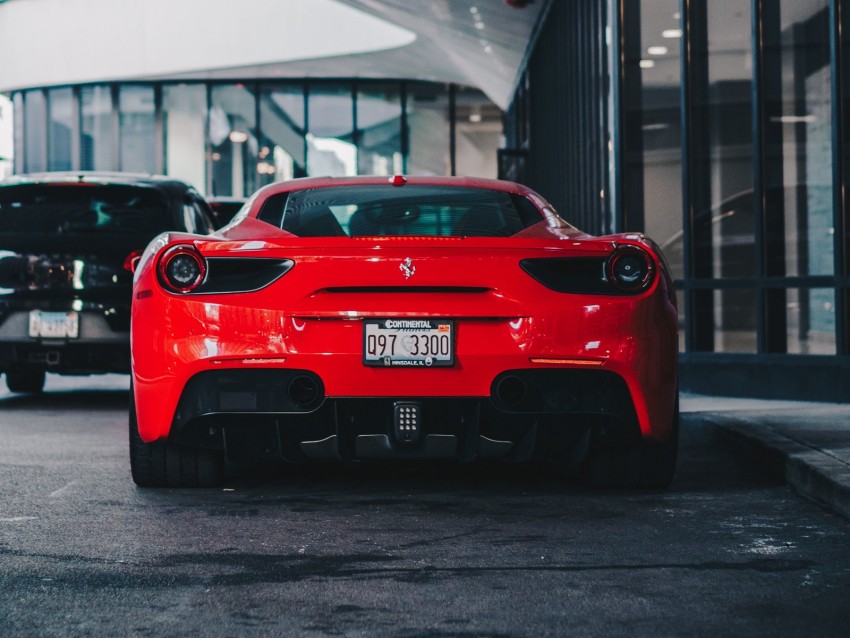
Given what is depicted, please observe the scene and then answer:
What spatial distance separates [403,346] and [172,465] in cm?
124

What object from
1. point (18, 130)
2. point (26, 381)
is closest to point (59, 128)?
point (18, 130)

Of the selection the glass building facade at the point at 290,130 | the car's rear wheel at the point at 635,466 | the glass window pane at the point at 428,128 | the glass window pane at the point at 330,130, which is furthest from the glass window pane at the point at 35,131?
the car's rear wheel at the point at 635,466

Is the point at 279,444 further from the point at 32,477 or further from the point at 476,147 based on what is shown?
the point at 476,147

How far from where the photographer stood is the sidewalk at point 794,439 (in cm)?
523

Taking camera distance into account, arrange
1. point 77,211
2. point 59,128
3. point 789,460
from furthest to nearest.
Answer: point 59,128 → point 77,211 → point 789,460

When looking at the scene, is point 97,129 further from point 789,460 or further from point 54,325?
point 789,460

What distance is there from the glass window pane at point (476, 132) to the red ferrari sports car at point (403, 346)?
24355 mm

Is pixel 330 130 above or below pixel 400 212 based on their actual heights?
above

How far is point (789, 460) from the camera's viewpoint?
5738 mm

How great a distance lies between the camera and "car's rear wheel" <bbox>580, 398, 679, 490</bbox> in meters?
5.30

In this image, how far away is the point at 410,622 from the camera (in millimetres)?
3256

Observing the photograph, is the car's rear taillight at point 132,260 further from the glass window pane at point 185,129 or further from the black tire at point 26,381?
the glass window pane at point 185,129

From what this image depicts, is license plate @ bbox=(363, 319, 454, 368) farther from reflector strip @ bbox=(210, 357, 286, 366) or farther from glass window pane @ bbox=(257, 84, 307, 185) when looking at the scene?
glass window pane @ bbox=(257, 84, 307, 185)

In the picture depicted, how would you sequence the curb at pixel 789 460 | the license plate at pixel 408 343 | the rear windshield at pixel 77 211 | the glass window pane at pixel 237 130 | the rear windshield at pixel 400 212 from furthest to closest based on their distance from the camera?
the glass window pane at pixel 237 130 → the rear windshield at pixel 77 211 → the rear windshield at pixel 400 212 → the curb at pixel 789 460 → the license plate at pixel 408 343
